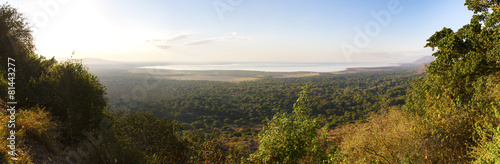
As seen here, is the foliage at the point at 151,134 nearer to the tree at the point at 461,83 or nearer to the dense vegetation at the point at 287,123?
the dense vegetation at the point at 287,123

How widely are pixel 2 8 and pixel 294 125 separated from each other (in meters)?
19.5

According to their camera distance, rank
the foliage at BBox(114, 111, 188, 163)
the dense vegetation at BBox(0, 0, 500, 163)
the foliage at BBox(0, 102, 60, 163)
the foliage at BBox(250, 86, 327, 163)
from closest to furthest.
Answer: the foliage at BBox(0, 102, 60, 163)
the dense vegetation at BBox(0, 0, 500, 163)
the foliage at BBox(250, 86, 327, 163)
the foliage at BBox(114, 111, 188, 163)

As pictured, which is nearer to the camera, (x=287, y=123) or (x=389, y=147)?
(x=287, y=123)

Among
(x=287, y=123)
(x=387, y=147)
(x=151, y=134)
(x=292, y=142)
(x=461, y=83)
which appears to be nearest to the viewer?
(x=292, y=142)

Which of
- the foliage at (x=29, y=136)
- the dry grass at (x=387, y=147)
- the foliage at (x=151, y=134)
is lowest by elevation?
the foliage at (x=151, y=134)

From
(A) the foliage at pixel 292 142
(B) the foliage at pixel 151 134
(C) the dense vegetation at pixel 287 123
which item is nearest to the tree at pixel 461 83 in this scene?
(C) the dense vegetation at pixel 287 123

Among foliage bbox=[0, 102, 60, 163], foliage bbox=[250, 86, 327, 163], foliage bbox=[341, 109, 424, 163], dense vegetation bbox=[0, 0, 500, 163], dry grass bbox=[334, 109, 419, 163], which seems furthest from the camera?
dry grass bbox=[334, 109, 419, 163]

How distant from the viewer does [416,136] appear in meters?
10.8

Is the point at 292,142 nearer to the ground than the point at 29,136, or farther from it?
nearer to the ground

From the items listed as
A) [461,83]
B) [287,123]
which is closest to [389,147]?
[287,123]

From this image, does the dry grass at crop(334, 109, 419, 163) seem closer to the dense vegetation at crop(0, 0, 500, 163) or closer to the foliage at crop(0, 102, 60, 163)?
the dense vegetation at crop(0, 0, 500, 163)

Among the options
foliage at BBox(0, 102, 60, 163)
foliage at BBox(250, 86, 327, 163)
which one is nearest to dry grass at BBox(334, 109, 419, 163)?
foliage at BBox(250, 86, 327, 163)

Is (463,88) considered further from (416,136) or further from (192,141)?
(192,141)

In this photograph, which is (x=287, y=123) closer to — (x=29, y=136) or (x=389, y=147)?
(x=389, y=147)
